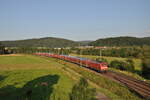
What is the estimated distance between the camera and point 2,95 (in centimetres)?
1898

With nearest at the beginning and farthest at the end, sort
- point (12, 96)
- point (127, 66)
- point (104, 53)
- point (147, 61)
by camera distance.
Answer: point (12, 96), point (147, 61), point (127, 66), point (104, 53)

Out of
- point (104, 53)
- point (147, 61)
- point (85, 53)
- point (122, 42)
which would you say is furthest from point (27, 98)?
point (122, 42)

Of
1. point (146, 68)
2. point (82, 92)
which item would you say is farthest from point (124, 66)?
point (82, 92)

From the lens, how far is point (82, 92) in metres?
5.11

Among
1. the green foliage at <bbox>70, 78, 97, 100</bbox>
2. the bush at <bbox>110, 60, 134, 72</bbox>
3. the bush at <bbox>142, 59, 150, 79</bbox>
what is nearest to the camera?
the green foliage at <bbox>70, 78, 97, 100</bbox>

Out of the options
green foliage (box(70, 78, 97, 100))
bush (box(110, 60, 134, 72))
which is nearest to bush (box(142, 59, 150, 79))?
bush (box(110, 60, 134, 72))

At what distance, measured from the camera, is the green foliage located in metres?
5.00

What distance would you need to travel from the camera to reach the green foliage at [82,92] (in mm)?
5004

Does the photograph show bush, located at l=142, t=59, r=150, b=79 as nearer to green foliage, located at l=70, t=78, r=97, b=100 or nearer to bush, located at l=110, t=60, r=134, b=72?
bush, located at l=110, t=60, r=134, b=72

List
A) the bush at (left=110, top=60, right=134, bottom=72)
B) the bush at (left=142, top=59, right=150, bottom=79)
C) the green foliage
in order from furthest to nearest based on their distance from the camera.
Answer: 1. the bush at (left=110, top=60, right=134, bottom=72)
2. the bush at (left=142, top=59, right=150, bottom=79)
3. the green foliage

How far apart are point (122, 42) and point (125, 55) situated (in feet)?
293

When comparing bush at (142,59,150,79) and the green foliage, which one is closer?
the green foliage

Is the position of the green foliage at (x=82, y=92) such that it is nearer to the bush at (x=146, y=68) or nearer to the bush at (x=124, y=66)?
the bush at (x=146, y=68)

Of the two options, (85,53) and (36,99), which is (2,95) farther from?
(85,53)
